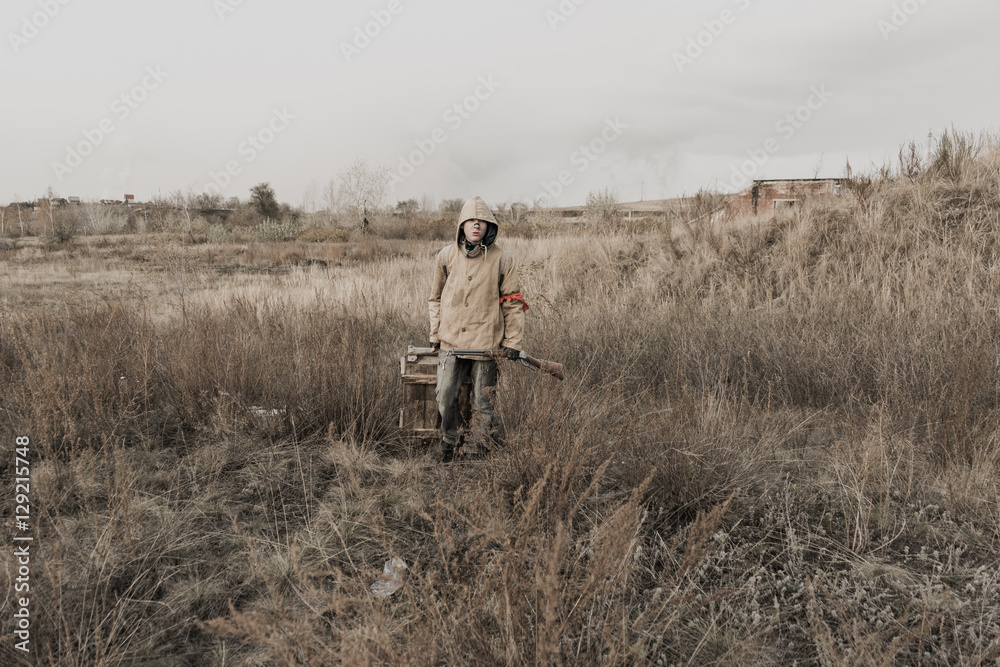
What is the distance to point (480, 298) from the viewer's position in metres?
3.09

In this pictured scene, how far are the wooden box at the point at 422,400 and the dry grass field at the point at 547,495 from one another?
0.77 ft

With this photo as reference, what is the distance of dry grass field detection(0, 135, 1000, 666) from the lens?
5.08 feet

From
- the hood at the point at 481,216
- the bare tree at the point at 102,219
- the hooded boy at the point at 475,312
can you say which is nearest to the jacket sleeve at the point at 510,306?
the hooded boy at the point at 475,312

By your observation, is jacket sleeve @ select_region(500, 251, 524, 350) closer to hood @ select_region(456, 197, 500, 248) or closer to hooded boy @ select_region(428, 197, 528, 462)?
hooded boy @ select_region(428, 197, 528, 462)

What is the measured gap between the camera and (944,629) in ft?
6.27

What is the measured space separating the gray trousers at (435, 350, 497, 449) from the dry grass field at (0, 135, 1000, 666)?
0.23 metres

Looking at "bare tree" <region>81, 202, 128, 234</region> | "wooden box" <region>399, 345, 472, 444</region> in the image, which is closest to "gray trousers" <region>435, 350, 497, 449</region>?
"wooden box" <region>399, 345, 472, 444</region>

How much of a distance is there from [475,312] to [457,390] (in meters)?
0.51

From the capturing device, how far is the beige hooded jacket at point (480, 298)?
121 inches

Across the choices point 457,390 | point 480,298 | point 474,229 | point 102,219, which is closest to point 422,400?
point 457,390

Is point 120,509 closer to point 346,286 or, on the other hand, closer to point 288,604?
point 288,604

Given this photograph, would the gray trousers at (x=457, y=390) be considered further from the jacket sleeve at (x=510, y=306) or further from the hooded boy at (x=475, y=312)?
the jacket sleeve at (x=510, y=306)

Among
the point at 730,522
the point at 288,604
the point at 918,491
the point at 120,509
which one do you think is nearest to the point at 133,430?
the point at 120,509

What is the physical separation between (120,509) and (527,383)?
2158 millimetres
